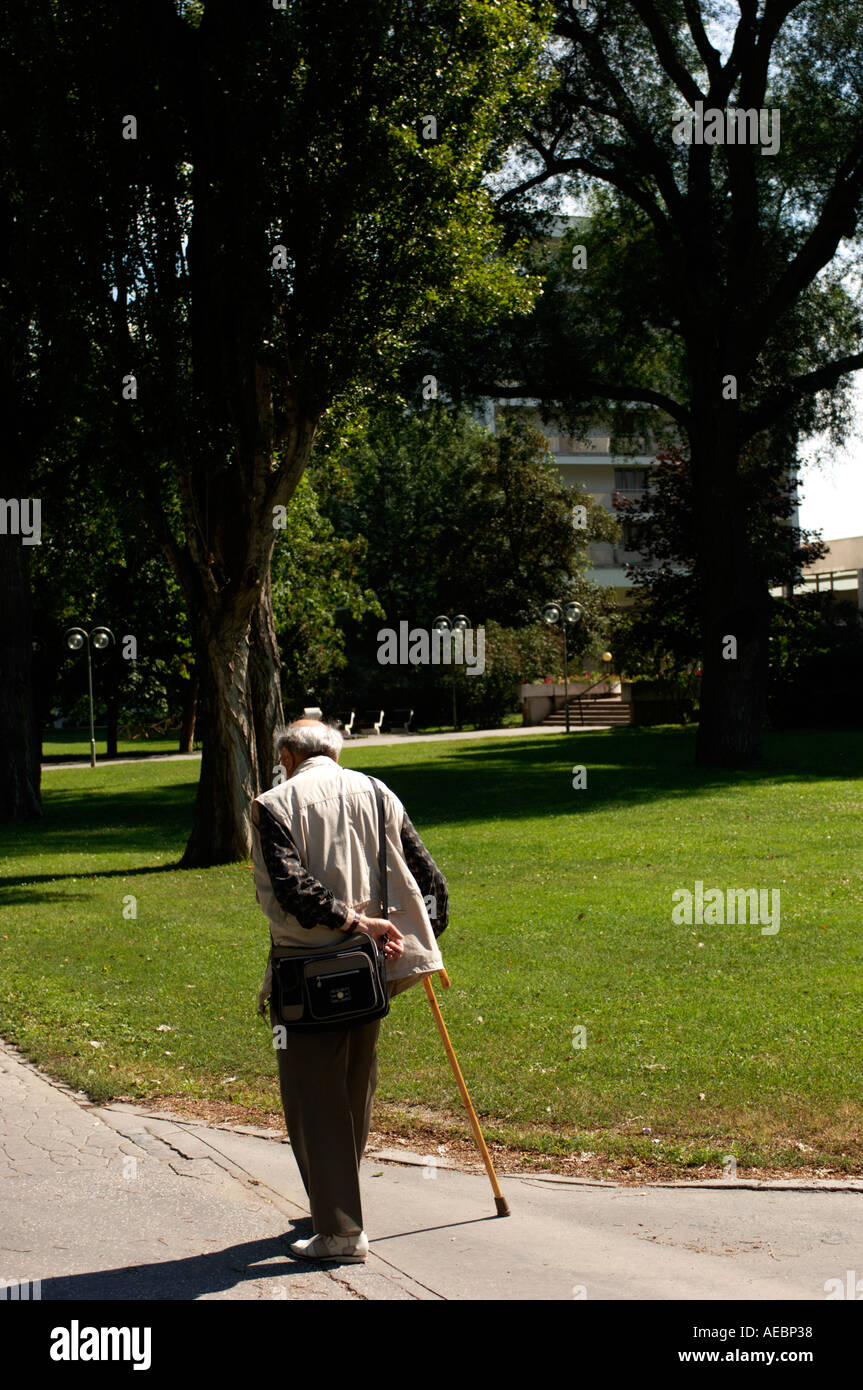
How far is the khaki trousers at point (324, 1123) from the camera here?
488 centimetres

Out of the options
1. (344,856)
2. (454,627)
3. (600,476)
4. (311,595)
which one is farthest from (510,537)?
(344,856)

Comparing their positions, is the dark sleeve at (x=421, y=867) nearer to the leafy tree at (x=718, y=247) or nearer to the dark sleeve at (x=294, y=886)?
the dark sleeve at (x=294, y=886)

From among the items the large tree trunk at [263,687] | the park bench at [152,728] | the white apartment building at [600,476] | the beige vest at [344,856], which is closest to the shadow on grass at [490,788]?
the large tree trunk at [263,687]

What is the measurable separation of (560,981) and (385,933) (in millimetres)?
4429

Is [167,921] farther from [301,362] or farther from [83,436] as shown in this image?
[83,436]

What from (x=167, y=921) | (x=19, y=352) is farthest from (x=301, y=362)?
(x=19, y=352)

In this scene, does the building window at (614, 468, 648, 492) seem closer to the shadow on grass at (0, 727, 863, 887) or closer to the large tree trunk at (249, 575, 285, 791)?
the shadow on grass at (0, 727, 863, 887)

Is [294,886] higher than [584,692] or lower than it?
lower

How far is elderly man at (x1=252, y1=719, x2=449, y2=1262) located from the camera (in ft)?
16.0

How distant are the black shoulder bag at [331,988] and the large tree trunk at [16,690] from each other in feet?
61.0

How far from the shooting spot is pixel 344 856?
507 centimetres

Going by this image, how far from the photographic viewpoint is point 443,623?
153ft

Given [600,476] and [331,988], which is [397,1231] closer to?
[331,988]

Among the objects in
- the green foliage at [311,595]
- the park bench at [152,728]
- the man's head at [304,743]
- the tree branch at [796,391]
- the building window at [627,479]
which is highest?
the building window at [627,479]
